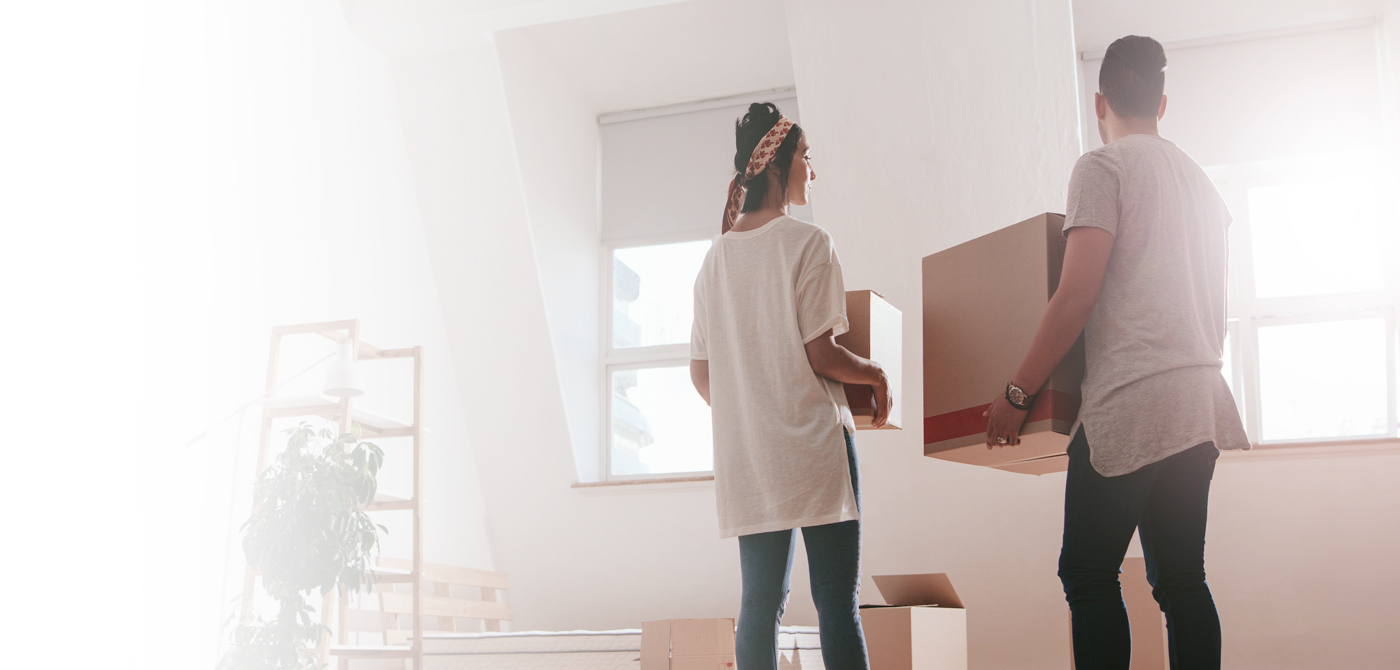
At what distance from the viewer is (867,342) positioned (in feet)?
5.12

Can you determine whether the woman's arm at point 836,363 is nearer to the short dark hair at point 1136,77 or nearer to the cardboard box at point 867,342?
the cardboard box at point 867,342

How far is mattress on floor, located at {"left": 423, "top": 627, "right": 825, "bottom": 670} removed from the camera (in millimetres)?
2420

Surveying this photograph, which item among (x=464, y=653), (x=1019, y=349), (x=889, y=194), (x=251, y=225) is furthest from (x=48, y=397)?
(x=889, y=194)

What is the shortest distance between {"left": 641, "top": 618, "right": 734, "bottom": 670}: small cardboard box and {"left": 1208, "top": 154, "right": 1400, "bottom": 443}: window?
7.32 feet

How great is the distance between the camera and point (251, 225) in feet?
8.54

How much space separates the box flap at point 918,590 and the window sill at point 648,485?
3.98ft

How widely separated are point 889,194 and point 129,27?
6.85ft

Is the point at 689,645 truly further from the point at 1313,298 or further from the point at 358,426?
the point at 1313,298

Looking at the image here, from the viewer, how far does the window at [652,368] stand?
3.99 metres

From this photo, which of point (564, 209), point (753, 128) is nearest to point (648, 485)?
point (564, 209)

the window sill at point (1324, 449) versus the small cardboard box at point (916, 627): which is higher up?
the window sill at point (1324, 449)

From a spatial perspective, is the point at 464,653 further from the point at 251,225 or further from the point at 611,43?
the point at 611,43

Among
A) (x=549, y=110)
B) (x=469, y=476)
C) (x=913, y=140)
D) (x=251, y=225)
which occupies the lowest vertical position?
(x=469, y=476)

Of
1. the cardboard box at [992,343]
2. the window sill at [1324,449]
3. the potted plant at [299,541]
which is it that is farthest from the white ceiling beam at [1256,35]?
the potted plant at [299,541]
